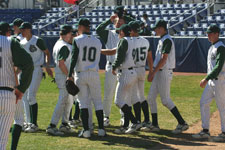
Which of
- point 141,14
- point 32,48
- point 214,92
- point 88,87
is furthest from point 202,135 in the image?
point 141,14

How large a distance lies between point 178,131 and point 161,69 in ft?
3.98

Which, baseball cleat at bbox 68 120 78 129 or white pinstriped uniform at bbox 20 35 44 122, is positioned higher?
white pinstriped uniform at bbox 20 35 44 122

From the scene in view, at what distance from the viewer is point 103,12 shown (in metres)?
27.0

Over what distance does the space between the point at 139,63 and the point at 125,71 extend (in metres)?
0.41

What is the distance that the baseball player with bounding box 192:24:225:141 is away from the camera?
8016 mm

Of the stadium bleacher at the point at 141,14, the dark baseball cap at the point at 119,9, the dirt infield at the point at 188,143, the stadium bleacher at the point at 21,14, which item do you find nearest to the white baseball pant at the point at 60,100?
the dark baseball cap at the point at 119,9

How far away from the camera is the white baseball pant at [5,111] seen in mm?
5555

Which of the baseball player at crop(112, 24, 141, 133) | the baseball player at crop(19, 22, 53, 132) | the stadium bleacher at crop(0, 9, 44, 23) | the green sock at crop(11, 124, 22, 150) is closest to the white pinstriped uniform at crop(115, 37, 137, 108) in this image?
the baseball player at crop(112, 24, 141, 133)

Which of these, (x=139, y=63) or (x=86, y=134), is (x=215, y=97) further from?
(x=86, y=134)

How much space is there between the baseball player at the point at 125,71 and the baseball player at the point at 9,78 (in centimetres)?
316

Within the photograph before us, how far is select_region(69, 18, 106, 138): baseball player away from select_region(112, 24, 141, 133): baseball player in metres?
0.40

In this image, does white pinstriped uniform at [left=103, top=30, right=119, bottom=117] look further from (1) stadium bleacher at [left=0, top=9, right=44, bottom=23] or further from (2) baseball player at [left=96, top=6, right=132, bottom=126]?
(1) stadium bleacher at [left=0, top=9, right=44, bottom=23]

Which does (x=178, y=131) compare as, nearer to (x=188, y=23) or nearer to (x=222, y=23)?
(x=222, y=23)

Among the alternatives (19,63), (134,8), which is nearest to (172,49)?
(19,63)
